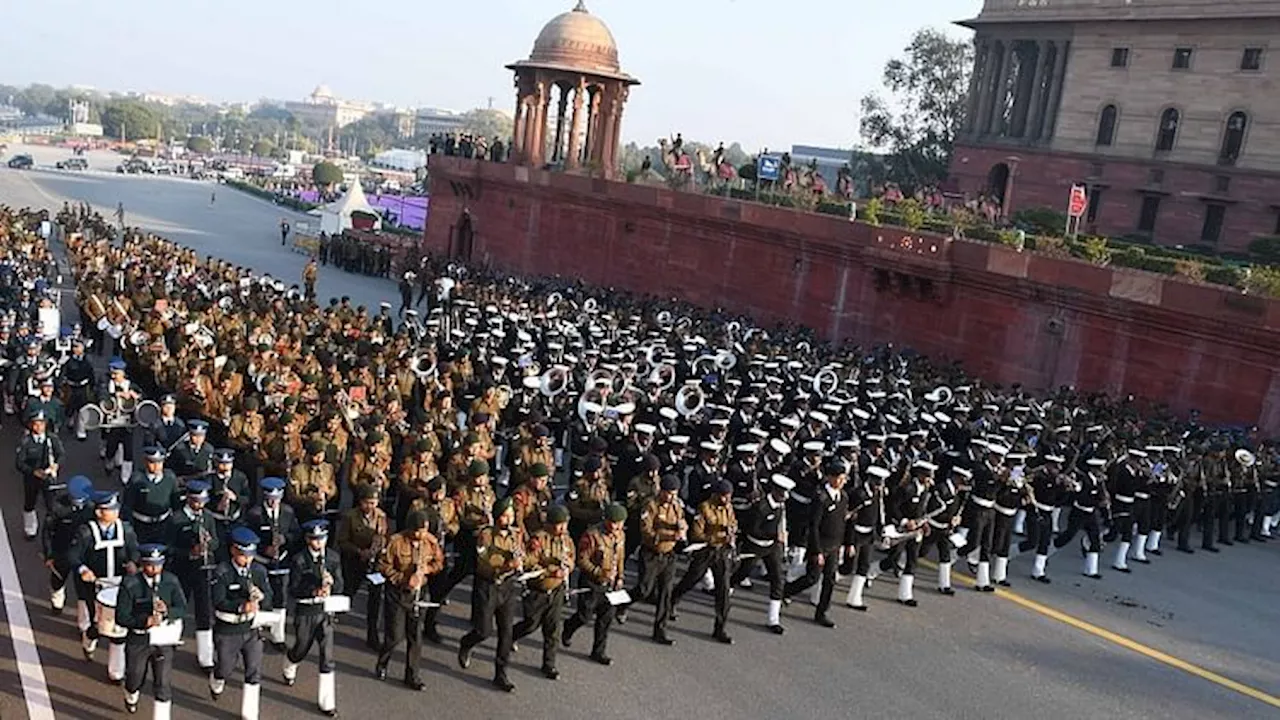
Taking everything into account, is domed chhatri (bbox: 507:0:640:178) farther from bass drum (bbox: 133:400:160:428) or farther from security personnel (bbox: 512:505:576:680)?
security personnel (bbox: 512:505:576:680)

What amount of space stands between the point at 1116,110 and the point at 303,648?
124 feet

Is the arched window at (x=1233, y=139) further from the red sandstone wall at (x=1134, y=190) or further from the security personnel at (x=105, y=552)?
the security personnel at (x=105, y=552)

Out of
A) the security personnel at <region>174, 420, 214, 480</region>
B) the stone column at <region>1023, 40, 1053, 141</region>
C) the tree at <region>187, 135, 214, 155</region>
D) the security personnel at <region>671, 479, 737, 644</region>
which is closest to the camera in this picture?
the security personnel at <region>671, 479, 737, 644</region>

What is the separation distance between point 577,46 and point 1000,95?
1846 cm

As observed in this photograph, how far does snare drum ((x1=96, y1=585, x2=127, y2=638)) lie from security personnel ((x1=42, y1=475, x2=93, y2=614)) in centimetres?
67

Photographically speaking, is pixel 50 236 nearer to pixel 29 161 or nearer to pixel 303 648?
pixel 303 648

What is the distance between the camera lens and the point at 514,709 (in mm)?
8117

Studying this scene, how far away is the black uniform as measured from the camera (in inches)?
281

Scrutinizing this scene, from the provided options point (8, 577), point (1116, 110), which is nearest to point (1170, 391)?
point (8, 577)

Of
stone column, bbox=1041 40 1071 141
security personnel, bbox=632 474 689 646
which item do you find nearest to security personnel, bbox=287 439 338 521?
security personnel, bbox=632 474 689 646

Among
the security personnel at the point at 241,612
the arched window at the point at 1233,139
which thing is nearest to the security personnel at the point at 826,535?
the security personnel at the point at 241,612

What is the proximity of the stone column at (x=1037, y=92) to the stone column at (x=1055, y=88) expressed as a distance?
415mm

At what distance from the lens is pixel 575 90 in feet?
117

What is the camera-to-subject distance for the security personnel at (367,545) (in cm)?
869
